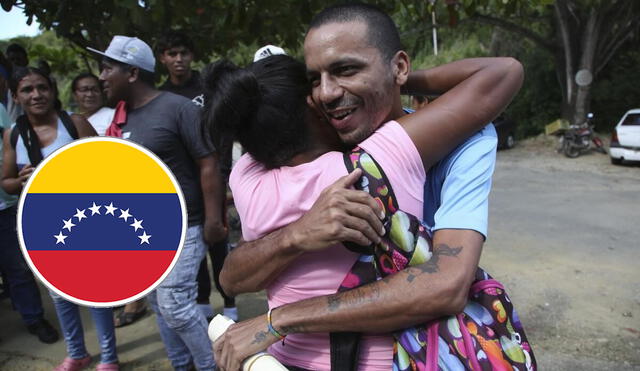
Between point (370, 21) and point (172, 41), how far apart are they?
306 centimetres

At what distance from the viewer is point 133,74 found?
9.20 feet

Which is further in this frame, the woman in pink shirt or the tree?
the tree

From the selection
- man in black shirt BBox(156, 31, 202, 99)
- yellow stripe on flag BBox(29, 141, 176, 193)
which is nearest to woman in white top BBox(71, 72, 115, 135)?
man in black shirt BBox(156, 31, 202, 99)

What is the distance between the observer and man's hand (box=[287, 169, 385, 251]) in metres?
1.08

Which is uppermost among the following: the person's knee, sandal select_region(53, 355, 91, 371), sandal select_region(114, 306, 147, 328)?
the person's knee

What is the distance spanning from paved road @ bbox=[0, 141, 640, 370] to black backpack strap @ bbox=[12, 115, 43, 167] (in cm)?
147

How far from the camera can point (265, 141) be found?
1261 mm

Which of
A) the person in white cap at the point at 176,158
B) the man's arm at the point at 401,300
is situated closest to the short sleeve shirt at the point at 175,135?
the person in white cap at the point at 176,158

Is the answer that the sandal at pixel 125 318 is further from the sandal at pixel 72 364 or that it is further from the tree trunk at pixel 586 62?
the tree trunk at pixel 586 62

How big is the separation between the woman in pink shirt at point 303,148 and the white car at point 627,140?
11.8 meters

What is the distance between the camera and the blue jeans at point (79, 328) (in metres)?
3.13

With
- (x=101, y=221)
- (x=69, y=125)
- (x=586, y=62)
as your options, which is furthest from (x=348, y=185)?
(x=586, y=62)

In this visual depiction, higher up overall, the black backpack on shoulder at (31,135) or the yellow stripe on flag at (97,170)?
the yellow stripe on flag at (97,170)

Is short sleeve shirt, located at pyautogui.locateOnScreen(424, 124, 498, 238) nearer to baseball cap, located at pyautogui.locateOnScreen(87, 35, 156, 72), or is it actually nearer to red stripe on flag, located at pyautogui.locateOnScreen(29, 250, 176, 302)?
red stripe on flag, located at pyautogui.locateOnScreen(29, 250, 176, 302)
